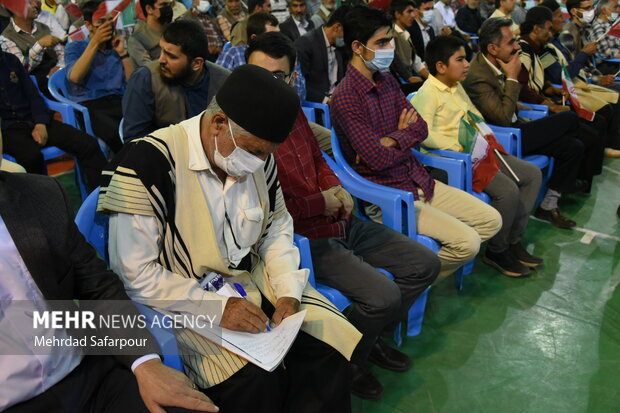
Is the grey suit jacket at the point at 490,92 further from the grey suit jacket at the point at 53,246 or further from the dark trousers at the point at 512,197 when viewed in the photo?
the grey suit jacket at the point at 53,246

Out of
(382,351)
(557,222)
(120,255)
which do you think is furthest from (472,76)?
(120,255)

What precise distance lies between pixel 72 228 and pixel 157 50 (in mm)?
3414

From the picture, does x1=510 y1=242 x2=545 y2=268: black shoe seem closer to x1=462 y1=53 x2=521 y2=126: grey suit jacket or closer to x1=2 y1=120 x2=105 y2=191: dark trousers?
x1=462 y1=53 x2=521 y2=126: grey suit jacket

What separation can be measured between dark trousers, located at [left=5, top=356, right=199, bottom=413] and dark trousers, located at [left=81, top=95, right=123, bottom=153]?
2.59 meters

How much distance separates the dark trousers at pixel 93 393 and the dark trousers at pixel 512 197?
233 centimetres

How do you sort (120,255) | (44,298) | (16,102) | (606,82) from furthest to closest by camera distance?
(606,82)
(16,102)
(120,255)
(44,298)

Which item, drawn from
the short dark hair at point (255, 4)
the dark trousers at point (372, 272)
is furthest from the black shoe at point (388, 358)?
the short dark hair at point (255, 4)

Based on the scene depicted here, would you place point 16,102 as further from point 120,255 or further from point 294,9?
point 294,9

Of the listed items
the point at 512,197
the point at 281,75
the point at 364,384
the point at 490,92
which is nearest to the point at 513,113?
the point at 490,92

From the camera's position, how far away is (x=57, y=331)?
58.2 inches

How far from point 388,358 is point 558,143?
2.25m

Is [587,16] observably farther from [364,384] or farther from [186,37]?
[364,384]

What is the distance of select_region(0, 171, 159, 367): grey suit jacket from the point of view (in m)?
1.42

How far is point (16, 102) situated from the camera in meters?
3.64
